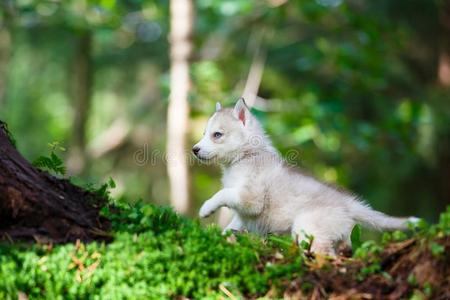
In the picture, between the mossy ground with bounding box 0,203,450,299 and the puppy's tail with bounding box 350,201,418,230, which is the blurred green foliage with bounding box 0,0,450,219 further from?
the mossy ground with bounding box 0,203,450,299

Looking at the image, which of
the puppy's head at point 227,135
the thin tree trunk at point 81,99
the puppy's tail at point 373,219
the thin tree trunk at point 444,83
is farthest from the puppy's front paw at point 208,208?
the thin tree trunk at point 444,83

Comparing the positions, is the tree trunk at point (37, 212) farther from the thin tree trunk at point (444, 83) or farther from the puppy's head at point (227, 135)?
the thin tree trunk at point (444, 83)

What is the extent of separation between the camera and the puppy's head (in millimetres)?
6426

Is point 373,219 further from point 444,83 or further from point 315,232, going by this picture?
point 444,83

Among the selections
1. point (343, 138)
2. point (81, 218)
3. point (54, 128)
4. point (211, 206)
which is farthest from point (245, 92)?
point (54, 128)

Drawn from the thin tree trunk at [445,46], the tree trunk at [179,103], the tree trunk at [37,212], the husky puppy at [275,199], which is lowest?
the tree trunk at [37,212]

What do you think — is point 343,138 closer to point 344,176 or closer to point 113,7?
point 344,176

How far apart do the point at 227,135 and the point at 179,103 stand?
4407mm

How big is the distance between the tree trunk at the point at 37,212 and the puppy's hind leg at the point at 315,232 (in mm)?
1571

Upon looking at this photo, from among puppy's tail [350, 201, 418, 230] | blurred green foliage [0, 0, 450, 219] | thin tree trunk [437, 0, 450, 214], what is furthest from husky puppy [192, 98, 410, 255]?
thin tree trunk [437, 0, 450, 214]

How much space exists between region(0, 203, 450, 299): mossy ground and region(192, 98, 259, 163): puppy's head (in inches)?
96.4

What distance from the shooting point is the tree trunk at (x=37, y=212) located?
13.1 ft

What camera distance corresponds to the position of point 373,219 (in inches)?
208

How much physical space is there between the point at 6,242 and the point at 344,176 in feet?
36.8
